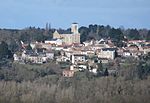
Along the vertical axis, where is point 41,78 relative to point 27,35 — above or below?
below

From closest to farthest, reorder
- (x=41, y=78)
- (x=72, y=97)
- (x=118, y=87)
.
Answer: (x=72, y=97), (x=118, y=87), (x=41, y=78)

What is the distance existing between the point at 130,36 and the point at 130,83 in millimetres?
19062

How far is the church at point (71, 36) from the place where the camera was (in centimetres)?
3138

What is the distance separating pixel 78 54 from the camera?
2416 centimetres

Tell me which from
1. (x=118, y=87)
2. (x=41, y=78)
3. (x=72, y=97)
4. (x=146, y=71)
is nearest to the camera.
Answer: (x=72, y=97)

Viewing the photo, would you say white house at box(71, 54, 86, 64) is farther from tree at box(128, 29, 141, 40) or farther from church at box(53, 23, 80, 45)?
tree at box(128, 29, 141, 40)

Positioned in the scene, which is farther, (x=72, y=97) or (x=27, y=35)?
(x=27, y=35)

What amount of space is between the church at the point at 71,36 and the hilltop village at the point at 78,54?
7.2 inches

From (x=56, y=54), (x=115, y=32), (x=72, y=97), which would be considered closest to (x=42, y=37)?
(x=115, y=32)

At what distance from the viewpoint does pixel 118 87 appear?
43.5 feet

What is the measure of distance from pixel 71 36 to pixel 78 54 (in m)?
7.80

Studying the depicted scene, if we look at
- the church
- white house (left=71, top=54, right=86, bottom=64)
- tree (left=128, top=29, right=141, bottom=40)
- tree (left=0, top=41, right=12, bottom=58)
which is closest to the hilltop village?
white house (left=71, top=54, right=86, bottom=64)

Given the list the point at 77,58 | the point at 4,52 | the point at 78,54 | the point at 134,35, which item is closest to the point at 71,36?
the point at 134,35

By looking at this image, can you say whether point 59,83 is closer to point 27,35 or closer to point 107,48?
point 107,48
